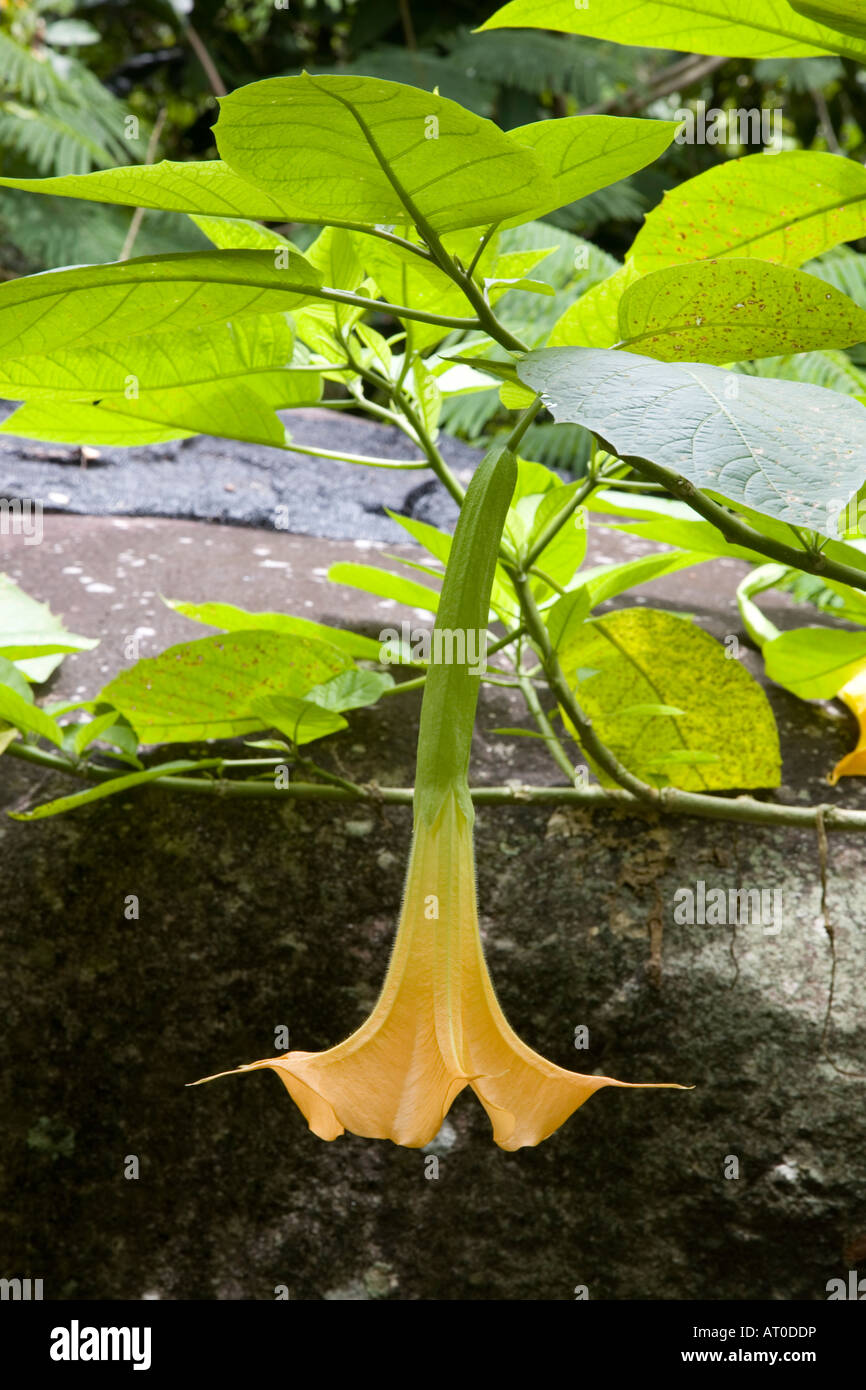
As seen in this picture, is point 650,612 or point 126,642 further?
point 126,642

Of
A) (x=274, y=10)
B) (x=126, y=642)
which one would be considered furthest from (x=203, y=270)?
(x=274, y=10)

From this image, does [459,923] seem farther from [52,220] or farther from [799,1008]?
[52,220]

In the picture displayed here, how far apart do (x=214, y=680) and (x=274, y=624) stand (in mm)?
67

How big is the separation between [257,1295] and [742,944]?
305mm

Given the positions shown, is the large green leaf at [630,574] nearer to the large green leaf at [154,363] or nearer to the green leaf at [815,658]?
the green leaf at [815,658]

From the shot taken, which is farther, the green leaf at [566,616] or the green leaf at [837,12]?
the green leaf at [566,616]

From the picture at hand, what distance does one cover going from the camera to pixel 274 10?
2277 millimetres

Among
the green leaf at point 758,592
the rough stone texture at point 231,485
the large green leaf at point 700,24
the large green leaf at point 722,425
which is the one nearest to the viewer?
the large green leaf at point 722,425

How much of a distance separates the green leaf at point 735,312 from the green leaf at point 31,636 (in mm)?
347

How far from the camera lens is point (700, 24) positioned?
0.36m

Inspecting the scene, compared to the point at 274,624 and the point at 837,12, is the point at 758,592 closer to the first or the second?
the point at 274,624

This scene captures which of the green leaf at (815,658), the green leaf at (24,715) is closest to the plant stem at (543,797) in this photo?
the green leaf at (24,715)

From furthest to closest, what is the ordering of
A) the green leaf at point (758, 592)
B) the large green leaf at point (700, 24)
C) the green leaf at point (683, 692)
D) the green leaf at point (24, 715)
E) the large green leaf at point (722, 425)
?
the green leaf at point (758, 592) < the green leaf at point (683, 692) < the green leaf at point (24, 715) < the large green leaf at point (700, 24) < the large green leaf at point (722, 425)

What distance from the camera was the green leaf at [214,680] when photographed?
1.67 feet
